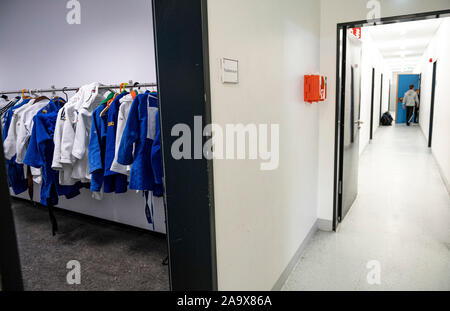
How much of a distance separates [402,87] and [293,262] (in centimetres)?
1249

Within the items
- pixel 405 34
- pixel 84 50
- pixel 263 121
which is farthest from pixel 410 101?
pixel 263 121

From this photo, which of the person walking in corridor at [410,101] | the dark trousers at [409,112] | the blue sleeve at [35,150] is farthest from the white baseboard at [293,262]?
the dark trousers at [409,112]

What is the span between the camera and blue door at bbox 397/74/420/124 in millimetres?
12531

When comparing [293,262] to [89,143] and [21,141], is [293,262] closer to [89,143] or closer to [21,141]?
[89,143]

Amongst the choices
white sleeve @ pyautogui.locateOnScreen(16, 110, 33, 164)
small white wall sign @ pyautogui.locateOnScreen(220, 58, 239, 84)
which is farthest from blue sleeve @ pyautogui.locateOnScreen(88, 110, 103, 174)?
small white wall sign @ pyautogui.locateOnScreen(220, 58, 239, 84)

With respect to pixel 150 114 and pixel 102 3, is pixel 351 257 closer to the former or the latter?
pixel 150 114

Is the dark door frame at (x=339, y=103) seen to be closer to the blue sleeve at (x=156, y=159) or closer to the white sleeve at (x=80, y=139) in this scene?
the blue sleeve at (x=156, y=159)

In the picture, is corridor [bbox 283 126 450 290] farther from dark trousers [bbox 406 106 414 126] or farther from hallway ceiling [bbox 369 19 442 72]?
dark trousers [bbox 406 106 414 126]

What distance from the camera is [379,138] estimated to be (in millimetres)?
9258

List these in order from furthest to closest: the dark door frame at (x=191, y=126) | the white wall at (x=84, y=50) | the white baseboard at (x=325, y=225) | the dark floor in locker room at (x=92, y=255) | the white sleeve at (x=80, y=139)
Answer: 1. the white baseboard at (x=325, y=225)
2. the white wall at (x=84, y=50)
3. the white sleeve at (x=80, y=139)
4. the dark floor in locker room at (x=92, y=255)
5. the dark door frame at (x=191, y=126)

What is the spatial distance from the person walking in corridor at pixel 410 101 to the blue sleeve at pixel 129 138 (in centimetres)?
1188

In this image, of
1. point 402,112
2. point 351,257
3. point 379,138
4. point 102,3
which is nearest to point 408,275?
point 351,257

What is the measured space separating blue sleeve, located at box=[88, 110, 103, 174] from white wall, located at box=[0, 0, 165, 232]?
646 millimetres

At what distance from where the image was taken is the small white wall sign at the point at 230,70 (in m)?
1.49
